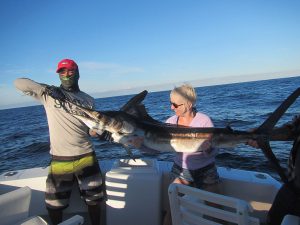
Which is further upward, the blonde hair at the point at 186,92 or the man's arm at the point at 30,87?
the man's arm at the point at 30,87

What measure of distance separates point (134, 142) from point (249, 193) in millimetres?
1896

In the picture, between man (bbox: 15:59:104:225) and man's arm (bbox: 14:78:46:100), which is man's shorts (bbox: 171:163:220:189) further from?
man's arm (bbox: 14:78:46:100)

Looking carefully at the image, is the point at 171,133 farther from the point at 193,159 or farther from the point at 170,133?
the point at 193,159

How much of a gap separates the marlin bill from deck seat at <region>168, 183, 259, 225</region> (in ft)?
2.67

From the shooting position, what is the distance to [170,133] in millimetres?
3059

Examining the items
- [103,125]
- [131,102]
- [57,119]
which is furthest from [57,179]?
[131,102]

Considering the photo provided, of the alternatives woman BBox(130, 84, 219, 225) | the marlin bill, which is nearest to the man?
the marlin bill

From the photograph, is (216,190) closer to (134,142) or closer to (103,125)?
(134,142)

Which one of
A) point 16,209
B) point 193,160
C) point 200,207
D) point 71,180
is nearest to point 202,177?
point 193,160

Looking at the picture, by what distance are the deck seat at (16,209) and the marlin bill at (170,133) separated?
1.04m

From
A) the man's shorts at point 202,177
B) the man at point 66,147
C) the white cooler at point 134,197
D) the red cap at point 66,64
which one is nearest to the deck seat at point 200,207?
the man's shorts at point 202,177

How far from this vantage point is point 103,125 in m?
2.79

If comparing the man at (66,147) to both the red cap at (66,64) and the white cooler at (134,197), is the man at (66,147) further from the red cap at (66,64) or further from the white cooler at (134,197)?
the white cooler at (134,197)

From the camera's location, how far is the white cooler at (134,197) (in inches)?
141
